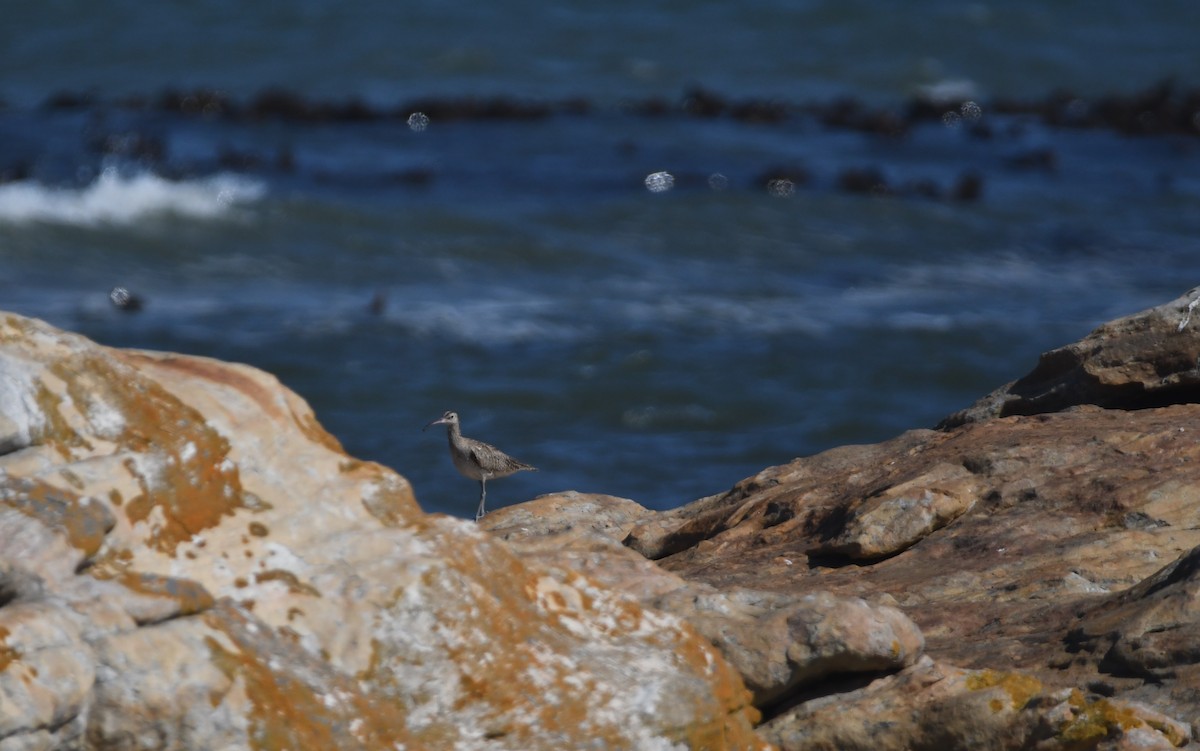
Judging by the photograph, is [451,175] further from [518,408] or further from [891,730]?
[891,730]

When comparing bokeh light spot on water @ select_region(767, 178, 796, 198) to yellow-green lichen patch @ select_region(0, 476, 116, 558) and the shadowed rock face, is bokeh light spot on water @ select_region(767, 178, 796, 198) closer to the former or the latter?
the shadowed rock face

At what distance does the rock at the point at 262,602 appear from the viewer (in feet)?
13.2

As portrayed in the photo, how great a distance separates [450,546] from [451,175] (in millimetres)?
21646

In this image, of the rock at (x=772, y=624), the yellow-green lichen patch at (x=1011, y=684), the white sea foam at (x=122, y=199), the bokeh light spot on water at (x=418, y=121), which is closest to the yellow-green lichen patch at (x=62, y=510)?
the rock at (x=772, y=624)

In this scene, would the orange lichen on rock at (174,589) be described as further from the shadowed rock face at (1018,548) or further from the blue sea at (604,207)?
the blue sea at (604,207)

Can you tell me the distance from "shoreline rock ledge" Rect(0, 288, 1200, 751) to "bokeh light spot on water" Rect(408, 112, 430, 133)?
2449 cm

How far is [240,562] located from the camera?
14.8 feet

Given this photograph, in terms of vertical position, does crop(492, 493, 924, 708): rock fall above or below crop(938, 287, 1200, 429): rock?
below

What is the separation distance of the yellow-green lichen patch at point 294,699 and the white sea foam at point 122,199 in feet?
64.8

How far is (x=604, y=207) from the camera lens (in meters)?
23.9

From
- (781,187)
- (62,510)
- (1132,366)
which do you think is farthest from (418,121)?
(62,510)

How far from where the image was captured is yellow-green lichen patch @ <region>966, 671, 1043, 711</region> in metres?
4.91

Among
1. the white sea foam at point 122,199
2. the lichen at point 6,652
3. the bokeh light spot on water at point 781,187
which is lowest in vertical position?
the white sea foam at point 122,199

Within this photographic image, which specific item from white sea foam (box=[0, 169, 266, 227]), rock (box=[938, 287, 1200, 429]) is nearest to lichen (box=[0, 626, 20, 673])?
rock (box=[938, 287, 1200, 429])
